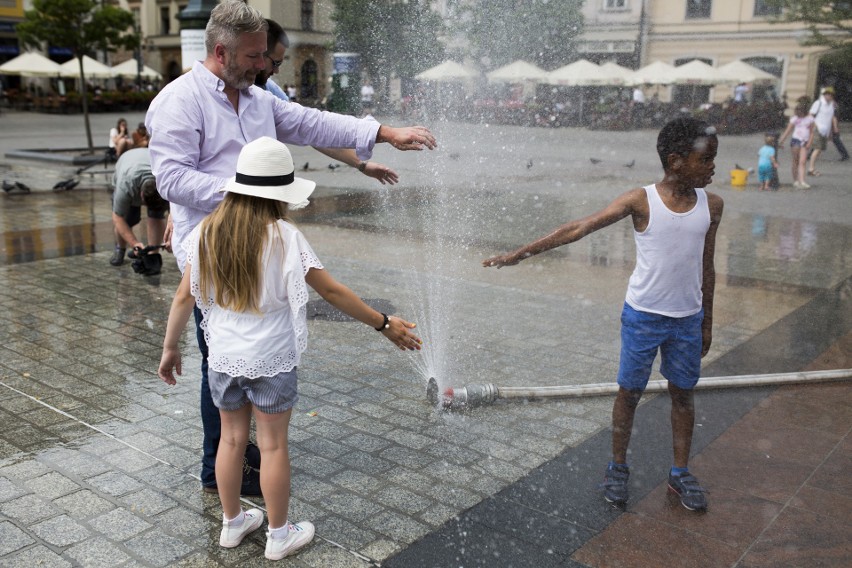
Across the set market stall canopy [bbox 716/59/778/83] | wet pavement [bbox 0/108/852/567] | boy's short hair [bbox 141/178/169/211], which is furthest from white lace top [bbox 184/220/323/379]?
market stall canopy [bbox 716/59/778/83]

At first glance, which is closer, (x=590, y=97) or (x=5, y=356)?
(x=5, y=356)

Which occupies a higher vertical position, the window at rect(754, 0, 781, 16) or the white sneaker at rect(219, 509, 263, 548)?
the window at rect(754, 0, 781, 16)

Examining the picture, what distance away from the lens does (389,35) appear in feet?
50.4

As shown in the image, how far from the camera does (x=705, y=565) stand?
3.01 metres

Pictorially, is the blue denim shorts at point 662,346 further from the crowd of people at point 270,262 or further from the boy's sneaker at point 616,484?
the boy's sneaker at point 616,484

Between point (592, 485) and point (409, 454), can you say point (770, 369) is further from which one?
point (409, 454)

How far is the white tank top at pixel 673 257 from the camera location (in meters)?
3.34

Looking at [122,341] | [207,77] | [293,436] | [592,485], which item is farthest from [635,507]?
[122,341]

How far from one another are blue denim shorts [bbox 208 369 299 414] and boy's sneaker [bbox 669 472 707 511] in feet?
5.83

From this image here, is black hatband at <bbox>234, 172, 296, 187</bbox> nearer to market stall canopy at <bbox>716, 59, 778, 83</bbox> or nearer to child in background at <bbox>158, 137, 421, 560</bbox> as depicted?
child in background at <bbox>158, 137, 421, 560</bbox>

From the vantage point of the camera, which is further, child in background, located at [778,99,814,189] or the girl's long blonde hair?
child in background, located at [778,99,814,189]

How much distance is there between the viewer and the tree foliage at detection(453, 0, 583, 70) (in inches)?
423

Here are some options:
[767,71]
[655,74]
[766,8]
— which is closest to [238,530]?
[766,8]

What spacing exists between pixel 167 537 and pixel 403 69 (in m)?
13.5
